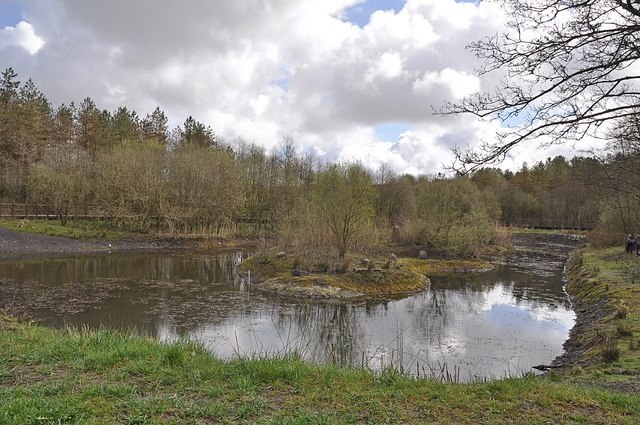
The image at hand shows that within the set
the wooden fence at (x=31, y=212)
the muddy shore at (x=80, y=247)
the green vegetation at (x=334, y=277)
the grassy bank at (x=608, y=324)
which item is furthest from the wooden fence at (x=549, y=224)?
the wooden fence at (x=31, y=212)

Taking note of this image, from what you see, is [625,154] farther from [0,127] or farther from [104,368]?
[0,127]

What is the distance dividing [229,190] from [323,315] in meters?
28.9

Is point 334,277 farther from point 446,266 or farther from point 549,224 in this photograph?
point 549,224

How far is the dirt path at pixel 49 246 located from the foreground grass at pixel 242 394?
97.8 ft

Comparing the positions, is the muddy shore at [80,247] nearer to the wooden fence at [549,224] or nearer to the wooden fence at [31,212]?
the wooden fence at [31,212]

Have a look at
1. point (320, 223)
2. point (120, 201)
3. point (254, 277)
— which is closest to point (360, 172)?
point (320, 223)

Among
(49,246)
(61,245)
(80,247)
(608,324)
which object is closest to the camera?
(608,324)

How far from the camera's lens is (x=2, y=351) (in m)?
5.59

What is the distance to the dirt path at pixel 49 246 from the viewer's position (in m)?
30.6

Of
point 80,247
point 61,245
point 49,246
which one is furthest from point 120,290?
point 61,245

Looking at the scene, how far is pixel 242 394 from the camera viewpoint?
439 centimetres

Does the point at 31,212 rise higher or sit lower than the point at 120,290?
higher

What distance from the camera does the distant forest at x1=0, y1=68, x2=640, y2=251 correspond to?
84.2 feet

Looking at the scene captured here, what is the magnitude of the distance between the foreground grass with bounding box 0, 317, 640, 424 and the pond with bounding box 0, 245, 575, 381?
9.14ft
